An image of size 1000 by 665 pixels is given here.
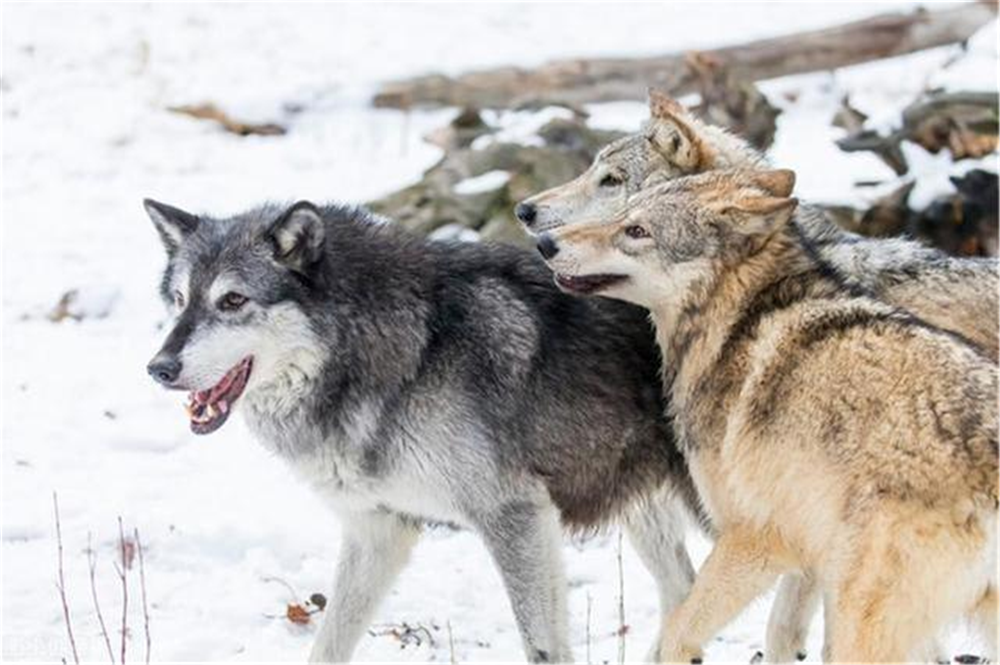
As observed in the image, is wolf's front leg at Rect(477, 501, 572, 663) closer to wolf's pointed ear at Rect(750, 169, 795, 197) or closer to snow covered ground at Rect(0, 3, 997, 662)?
snow covered ground at Rect(0, 3, 997, 662)

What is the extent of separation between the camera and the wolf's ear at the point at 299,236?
5.82 m

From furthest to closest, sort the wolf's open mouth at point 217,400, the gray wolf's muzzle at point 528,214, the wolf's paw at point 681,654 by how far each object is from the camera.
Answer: the gray wolf's muzzle at point 528,214
the wolf's open mouth at point 217,400
the wolf's paw at point 681,654

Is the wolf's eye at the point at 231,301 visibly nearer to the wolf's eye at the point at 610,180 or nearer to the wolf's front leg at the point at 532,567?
the wolf's front leg at the point at 532,567

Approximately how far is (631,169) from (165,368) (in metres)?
2.47

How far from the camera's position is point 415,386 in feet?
19.5

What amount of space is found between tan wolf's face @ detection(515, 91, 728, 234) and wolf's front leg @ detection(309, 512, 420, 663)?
1555 millimetres

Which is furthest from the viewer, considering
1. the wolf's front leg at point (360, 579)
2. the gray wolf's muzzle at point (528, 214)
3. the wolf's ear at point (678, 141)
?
the gray wolf's muzzle at point (528, 214)

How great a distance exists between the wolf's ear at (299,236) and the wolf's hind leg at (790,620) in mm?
2189

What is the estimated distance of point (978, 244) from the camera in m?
10.9

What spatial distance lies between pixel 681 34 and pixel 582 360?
36.7 feet

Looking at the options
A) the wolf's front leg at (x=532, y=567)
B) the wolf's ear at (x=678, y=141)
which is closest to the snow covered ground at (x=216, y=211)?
the wolf's front leg at (x=532, y=567)

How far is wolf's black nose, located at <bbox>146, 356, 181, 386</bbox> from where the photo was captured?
5.50 m

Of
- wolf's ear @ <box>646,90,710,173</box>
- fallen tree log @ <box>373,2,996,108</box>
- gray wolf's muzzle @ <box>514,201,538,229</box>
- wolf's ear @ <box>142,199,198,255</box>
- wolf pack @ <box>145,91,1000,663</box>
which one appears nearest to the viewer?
wolf pack @ <box>145,91,1000,663</box>

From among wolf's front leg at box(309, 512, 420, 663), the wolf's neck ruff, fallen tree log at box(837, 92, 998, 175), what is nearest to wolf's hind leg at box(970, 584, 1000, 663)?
the wolf's neck ruff
